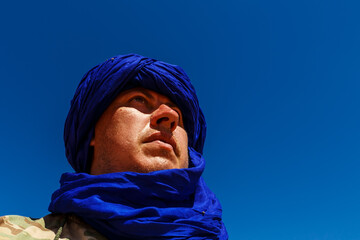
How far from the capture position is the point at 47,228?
1.56 m

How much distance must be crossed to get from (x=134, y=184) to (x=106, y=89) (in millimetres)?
811

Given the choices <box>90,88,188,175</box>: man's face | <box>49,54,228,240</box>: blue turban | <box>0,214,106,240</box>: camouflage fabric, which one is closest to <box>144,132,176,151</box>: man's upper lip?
<box>90,88,188,175</box>: man's face

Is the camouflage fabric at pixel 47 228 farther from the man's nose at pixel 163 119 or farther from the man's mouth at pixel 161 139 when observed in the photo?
the man's nose at pixel 163 119

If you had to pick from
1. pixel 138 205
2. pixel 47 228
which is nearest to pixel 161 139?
pixel 138 205

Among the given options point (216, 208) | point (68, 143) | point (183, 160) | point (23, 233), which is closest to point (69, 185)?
point (23, 233)

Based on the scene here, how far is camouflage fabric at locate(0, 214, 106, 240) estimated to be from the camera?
1.41 meters

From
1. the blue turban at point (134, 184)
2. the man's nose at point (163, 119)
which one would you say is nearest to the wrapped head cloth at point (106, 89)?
the blue turban at point (134, 184)

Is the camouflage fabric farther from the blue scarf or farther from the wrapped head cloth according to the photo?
the wrapped head cloth

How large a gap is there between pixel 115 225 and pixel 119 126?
Result: 728 millimetres

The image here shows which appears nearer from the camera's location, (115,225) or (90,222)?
(115,225)

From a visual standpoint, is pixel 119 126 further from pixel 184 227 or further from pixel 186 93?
pixel 184 227

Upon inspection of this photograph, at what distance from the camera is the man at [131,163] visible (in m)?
1.47

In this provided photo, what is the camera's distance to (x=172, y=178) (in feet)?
5.49

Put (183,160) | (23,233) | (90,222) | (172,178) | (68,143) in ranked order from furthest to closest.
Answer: (68,143), (183,160), (172,178), (90,222), (23,233)
